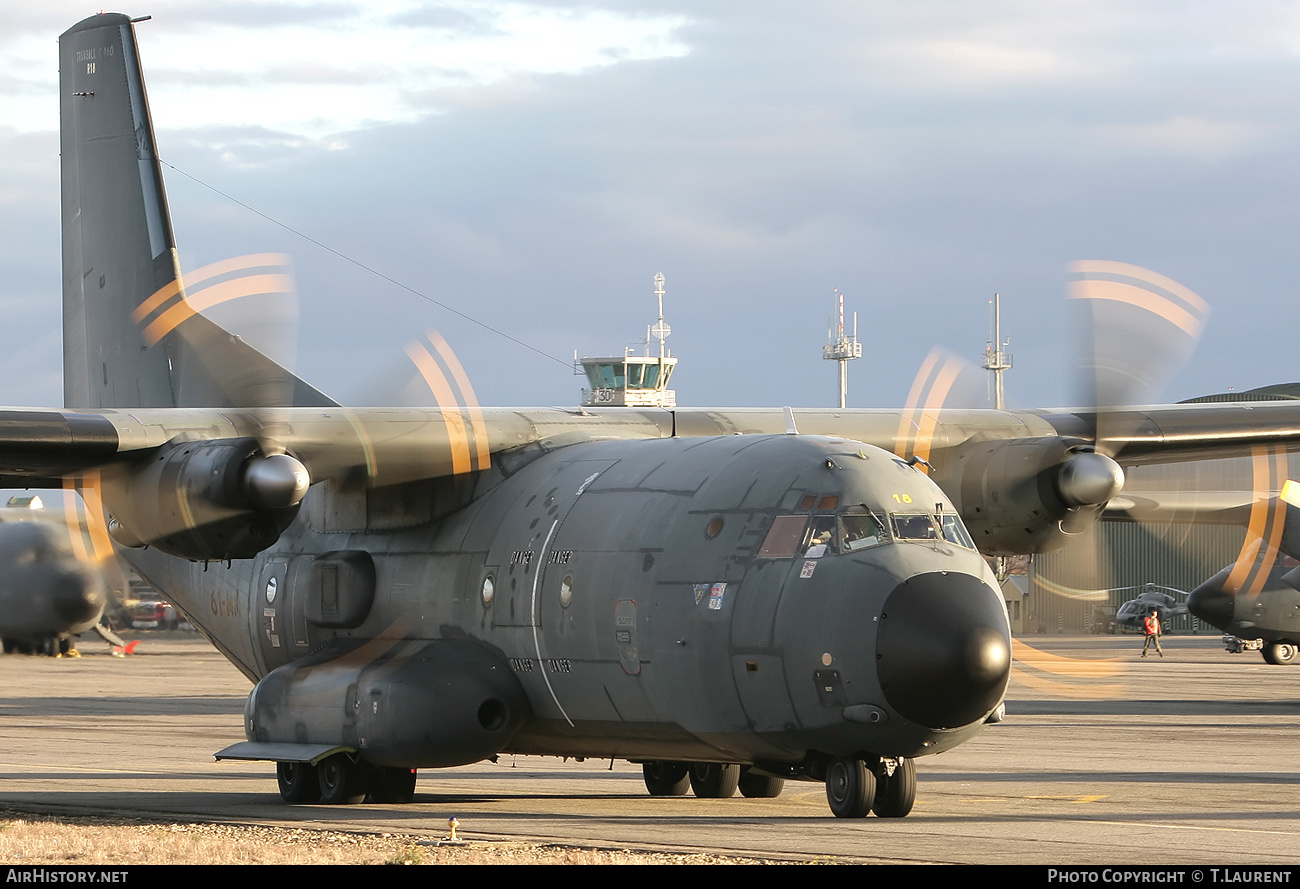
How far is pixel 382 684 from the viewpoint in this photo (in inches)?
643

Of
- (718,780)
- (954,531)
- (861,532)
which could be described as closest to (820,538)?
(861,532)

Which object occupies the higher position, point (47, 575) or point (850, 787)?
point (47, 575)

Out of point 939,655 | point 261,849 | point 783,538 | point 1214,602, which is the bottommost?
point 1214,602

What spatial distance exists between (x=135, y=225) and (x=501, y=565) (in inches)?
364

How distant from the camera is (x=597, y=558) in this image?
1535cm

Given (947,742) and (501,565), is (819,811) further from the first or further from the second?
(501,565)

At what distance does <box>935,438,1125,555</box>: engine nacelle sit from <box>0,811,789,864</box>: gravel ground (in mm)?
6865

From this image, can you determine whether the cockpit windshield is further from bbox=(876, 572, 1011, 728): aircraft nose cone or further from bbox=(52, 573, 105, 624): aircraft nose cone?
bbox=(52, 573, 105, 624): aircraft nose cone

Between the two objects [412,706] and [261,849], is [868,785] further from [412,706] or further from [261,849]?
[261,849]

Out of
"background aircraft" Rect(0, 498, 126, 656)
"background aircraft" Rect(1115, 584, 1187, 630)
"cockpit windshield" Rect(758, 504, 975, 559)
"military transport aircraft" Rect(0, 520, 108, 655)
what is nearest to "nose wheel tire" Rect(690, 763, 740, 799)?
"cockpit windshield" Rect(758, 504, 975, 559)

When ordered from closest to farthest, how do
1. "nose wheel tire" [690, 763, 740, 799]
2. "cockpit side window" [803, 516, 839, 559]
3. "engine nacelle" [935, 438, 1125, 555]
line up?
"cockpit side window" [803, 516, 839, 559] → "engine nacelle" [935, 438, 1125, 555] → "nose wheel tire" [690, 763, 740, 799]

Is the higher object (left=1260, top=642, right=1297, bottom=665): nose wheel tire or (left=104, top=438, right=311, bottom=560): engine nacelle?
(left=104, top=438, right=311, bottom=560): engine nacelle

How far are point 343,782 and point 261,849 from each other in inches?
169

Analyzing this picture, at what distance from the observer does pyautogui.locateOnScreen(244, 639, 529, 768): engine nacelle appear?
1591 cm
